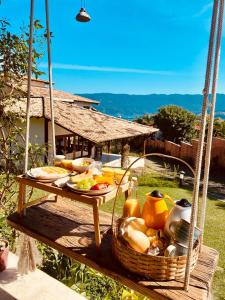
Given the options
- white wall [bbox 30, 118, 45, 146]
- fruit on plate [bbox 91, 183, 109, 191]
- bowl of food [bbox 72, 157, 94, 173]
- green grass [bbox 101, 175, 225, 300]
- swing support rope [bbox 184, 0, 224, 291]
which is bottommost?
green grass [bbox 101, 175, 225, 300]

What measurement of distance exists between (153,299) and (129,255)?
21 centimetres

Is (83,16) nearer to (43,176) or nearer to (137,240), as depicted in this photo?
(43,176)

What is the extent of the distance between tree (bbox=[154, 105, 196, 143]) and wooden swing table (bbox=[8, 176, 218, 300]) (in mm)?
21356

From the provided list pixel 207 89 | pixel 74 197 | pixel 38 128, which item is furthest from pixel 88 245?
pixel 38 128

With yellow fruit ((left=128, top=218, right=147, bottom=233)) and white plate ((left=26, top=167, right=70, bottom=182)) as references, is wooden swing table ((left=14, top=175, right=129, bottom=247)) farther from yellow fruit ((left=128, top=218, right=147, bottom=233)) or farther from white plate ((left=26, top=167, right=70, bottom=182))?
yellow fruit ((left=128, top=218, right=147, bottom=233))

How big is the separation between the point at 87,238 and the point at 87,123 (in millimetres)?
15078

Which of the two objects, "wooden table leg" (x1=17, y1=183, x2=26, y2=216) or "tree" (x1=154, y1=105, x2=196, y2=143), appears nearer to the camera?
"wooden table leg" (x1=17, y1=183, x2=26, y2=216)

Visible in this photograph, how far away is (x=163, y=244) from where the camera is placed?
4.34 feet

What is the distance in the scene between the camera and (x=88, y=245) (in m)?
1.55

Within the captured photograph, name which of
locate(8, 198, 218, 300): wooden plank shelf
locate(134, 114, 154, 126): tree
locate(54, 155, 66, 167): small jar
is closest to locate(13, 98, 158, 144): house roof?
locate(134, 114, 154, 126): tree

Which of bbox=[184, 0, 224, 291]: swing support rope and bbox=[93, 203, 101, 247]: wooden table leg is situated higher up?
bbox=[184, 0, 224, 291]: swing support rope

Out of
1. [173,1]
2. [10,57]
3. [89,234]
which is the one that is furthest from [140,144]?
[89,234]

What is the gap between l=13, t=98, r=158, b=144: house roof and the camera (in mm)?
14469

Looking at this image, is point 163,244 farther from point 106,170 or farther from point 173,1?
point 173,1
